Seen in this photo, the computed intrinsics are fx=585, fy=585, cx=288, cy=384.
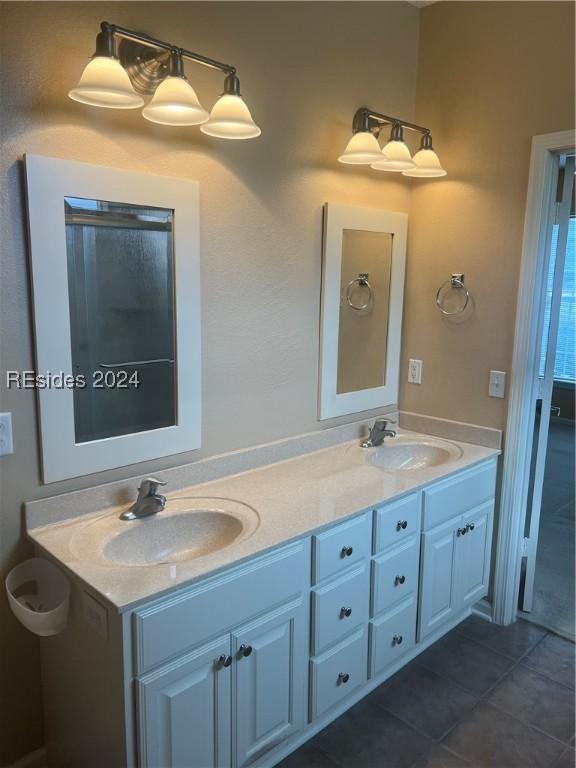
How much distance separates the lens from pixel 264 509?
6.37ft

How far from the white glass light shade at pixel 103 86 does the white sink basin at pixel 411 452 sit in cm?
174

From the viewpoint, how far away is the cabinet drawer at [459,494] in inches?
91.1

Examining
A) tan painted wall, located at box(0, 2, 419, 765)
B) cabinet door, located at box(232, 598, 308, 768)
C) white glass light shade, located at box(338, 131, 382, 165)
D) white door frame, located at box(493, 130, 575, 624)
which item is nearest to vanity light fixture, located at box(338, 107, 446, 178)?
white glass light shade, located at box(338, 131, 382, 165)

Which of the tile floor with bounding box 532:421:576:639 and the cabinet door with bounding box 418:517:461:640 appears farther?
the tile floor with bounding box 532:421:576:639

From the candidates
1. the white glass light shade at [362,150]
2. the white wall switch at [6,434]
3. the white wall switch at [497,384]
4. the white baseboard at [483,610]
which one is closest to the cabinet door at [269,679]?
the white wall switch at [6,434]

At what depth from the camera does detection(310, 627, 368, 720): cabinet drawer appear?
1.94m

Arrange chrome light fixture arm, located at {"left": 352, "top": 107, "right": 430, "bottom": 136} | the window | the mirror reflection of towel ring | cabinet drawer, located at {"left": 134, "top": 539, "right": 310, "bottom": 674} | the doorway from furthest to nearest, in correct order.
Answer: the window
the mirror reflection of towel ring
the doorway
chrome light fixture arm, located at {"left": 352, "top": 107, "right": 430, "bottom": 136}
cabinet drawer, located at {"left": 134, "top": 539, "right": 310, "bottom": 674}

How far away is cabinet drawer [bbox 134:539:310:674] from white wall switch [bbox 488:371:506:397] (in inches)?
51.1

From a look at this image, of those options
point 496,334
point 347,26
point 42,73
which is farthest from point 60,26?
point 496,334

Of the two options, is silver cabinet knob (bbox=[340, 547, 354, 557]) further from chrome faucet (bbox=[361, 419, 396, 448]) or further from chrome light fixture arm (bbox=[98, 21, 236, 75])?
chrome light fixture arm (bbox=[98, 21, 236, 75])

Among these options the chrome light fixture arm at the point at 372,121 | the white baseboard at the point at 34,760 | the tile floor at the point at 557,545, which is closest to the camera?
the white baseboard at the point at 34,760

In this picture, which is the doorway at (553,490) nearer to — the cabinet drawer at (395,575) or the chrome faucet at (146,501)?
the cabinet drawer at (395,575)

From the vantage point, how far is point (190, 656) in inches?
60.5

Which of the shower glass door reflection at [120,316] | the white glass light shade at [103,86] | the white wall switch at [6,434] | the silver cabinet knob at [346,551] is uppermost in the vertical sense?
the white glass light shade at [103,86]
